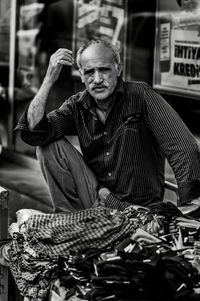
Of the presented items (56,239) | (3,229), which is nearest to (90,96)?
(3,229)

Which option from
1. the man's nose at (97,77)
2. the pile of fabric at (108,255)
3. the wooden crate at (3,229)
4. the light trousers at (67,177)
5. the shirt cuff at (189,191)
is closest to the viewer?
the pile of fabric at (108,255)

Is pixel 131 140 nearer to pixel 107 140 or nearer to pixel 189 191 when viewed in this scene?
pixel 107 140

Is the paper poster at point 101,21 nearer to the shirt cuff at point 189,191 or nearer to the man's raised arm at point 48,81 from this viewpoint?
the man's raised arm at point 48,81

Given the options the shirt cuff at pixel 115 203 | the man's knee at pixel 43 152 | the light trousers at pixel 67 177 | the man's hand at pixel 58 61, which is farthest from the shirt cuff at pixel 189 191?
the man's hand at pixel 58 61

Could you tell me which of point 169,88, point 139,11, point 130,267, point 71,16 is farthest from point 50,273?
point 71,16

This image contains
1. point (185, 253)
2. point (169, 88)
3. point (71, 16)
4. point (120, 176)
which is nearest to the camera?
point (185, 253)

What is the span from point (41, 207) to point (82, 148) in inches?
80.8

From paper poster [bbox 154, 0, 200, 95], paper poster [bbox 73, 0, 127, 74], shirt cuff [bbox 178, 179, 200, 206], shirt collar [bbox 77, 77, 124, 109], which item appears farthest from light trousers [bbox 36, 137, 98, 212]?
paper poster [bbox 73, 0, 127, 74]

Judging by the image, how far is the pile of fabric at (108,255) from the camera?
3240 mm

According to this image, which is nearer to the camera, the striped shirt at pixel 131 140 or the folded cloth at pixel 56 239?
the folded cloth at pixel 56 239

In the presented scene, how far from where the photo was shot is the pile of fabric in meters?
3.24

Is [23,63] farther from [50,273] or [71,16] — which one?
[50,273]

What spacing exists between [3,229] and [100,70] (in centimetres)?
109

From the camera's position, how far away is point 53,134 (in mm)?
4852
